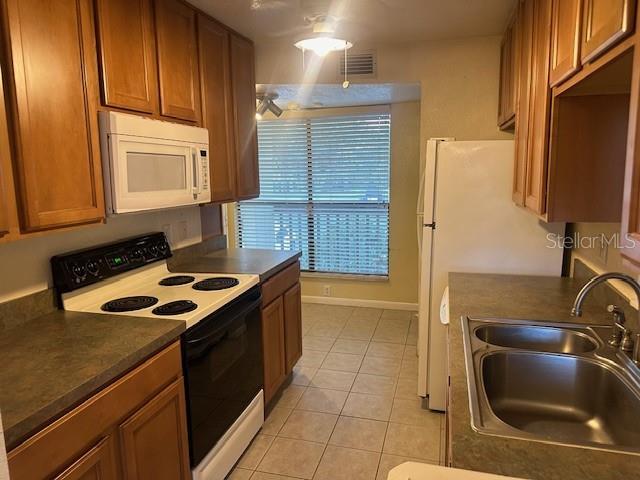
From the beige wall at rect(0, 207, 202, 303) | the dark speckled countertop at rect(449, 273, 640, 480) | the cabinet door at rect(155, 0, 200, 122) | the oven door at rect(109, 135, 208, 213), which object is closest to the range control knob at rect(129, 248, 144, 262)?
the beige wall at rect(0, 207, 202, 303)

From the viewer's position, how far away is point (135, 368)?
1.46 metres

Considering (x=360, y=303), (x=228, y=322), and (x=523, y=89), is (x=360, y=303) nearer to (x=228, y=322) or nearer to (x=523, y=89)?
(x=228, y=322)

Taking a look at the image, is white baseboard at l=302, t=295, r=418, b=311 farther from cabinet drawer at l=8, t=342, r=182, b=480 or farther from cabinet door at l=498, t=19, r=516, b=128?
cabinet drawer at l=8, t=342, r=182, b=480

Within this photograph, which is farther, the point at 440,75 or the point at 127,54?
the point at 440,75

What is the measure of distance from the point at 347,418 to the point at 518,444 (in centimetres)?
184

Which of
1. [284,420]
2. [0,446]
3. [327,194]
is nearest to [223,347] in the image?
[284,420]

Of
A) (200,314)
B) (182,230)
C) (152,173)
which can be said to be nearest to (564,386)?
(200,314)

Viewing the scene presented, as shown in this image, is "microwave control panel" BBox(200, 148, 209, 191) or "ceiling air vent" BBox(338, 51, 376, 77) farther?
"ceiling air vent" BBox(338, 51, 376, 77)

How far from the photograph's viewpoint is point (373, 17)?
8.32ft

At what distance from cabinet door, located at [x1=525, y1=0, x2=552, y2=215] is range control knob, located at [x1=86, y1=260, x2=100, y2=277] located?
189 centimetres

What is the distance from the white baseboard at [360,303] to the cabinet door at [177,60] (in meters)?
2.88

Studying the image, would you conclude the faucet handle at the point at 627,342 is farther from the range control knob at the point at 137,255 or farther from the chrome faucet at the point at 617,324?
the range control knob at the point at 137,255

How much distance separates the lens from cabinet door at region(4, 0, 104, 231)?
1.45 m

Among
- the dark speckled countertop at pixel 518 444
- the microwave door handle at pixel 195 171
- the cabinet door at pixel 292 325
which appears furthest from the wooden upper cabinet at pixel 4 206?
the cabinet door at pixel 292 325
